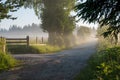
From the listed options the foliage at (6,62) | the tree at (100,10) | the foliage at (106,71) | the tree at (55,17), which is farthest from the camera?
the tree at (55,17)

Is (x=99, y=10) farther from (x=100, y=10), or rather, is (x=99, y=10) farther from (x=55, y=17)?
(x=55, y=17)

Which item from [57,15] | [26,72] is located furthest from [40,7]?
[26,72]

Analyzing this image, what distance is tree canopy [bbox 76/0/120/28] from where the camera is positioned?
893 cm

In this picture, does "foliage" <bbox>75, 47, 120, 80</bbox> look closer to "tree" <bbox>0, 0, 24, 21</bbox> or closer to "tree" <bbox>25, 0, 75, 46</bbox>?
"tree" <bbox>0, 0, 24, 21</bbox>

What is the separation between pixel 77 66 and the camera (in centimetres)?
1805

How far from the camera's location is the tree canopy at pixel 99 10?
8.93m

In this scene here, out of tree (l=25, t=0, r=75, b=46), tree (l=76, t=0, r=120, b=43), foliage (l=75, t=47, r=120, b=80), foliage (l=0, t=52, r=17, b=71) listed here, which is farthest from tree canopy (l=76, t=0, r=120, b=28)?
tree (l=25, t=0, r=75, b=46)

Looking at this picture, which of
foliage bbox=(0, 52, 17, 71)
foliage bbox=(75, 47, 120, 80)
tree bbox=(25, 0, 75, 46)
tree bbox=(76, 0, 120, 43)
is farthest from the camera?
tree bbox=(25, 0, 75, 46)

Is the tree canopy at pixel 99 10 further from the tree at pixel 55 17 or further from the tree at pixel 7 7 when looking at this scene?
the tree at pixel 55 17

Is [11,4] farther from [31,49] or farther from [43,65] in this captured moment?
[31,49]

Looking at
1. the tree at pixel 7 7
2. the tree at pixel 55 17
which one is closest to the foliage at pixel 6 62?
the tree at pixel 7 7

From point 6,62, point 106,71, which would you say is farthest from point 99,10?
point 6,62

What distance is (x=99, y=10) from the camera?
9250mm

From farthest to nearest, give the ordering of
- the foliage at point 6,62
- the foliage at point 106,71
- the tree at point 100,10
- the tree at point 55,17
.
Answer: the tree at point 55,17
the foliage at point 6,62
the foliage at point 106,71
the tree at point 100,10
